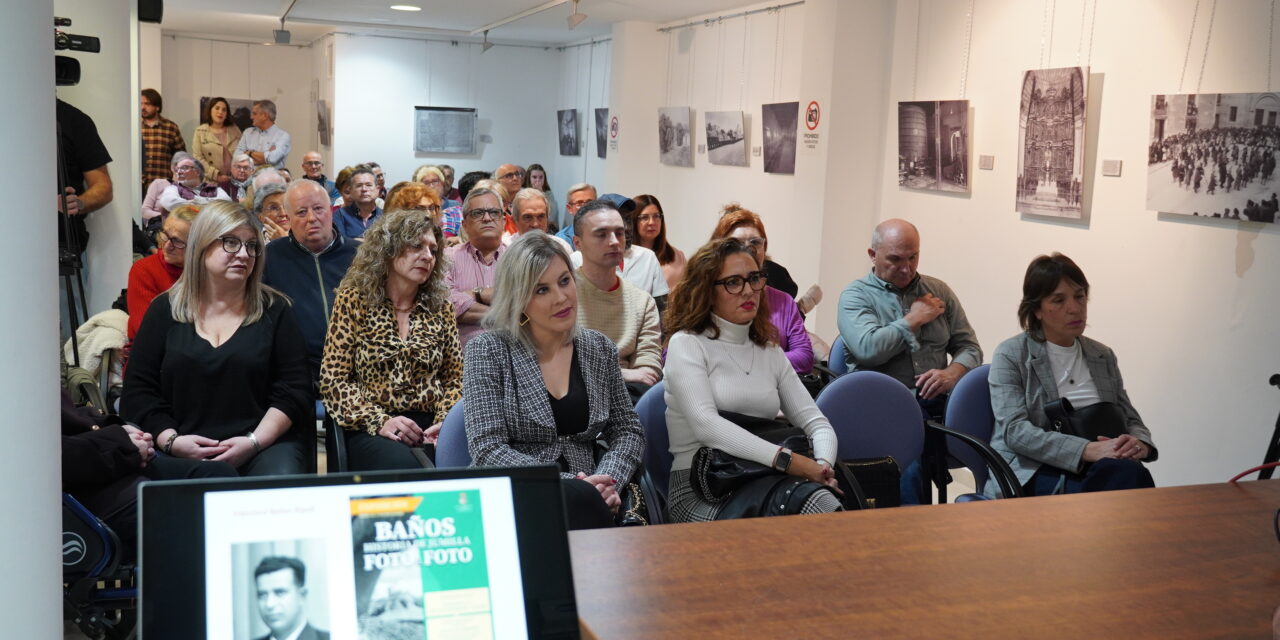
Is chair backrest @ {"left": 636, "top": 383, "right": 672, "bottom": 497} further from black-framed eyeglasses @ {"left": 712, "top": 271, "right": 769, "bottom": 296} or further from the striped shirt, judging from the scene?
the striped shirt

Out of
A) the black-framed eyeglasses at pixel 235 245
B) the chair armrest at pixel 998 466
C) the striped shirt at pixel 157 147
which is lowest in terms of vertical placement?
the chair armrest at pixel 998 466

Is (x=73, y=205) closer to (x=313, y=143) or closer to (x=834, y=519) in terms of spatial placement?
(x=834, y=519)

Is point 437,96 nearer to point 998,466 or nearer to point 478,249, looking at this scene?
point 478,249

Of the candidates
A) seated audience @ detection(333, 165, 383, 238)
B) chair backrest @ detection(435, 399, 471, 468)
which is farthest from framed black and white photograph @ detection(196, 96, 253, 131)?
chair backrest @ detection(435, 399, 471, 468)

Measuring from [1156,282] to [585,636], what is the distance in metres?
4.63

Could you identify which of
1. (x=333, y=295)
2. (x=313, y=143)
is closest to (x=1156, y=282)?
(x=333, y=295)

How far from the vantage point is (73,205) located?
18.5ft

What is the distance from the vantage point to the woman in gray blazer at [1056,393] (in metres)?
3.66

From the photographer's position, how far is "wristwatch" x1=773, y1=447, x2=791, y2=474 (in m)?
3.30

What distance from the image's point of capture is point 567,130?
15789mm

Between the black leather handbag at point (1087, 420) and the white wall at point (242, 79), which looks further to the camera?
the white wall at point (242, 79)

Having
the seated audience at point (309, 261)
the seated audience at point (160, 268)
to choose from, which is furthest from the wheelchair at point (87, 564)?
the seated audience at point (160, 268)

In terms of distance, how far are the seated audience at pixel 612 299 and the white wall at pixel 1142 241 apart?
8.12 ft

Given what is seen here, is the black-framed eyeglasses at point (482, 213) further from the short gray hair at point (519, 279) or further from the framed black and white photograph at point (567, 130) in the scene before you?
the framed black and white photograph at point (567, 130)
